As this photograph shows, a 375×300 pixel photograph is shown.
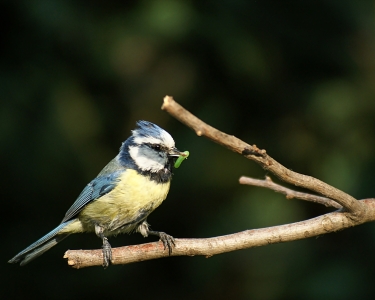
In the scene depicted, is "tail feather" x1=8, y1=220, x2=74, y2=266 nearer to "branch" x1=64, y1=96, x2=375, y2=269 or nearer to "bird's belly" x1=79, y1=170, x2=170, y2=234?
"bird's belly" x1=79, y1=170, x2=170, y2=234

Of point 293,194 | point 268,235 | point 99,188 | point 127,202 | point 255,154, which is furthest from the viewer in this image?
point 99,188

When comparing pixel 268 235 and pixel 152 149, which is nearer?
pixel 268 235

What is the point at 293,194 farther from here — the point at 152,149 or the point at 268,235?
the point at 152,149

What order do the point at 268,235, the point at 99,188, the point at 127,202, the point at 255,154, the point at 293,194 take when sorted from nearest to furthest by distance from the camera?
the point at 255,154, the point at 268,235, the point at 293,194, the point at 127,202, the point at 99,188

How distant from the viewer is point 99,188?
8.54 ft

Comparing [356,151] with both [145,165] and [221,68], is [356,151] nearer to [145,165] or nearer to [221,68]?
[221,68]

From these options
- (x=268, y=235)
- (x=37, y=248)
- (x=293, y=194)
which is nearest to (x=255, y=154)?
(x=268, y=235)

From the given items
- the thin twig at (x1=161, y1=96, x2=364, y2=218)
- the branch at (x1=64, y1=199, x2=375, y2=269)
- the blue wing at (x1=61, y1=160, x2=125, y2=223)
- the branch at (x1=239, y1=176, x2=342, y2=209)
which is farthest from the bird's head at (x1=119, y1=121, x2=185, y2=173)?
the thin twig at (x1=161, y1=96, x2=364, y2=218)

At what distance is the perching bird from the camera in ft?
8.12

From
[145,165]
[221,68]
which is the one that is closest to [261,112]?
[221,68]

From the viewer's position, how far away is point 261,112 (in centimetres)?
360

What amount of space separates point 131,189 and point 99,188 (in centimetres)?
21

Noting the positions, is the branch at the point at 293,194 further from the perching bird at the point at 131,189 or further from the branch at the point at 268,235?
the perching bird at the point at 131,189

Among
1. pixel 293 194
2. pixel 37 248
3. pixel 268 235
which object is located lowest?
pixel 37 248
